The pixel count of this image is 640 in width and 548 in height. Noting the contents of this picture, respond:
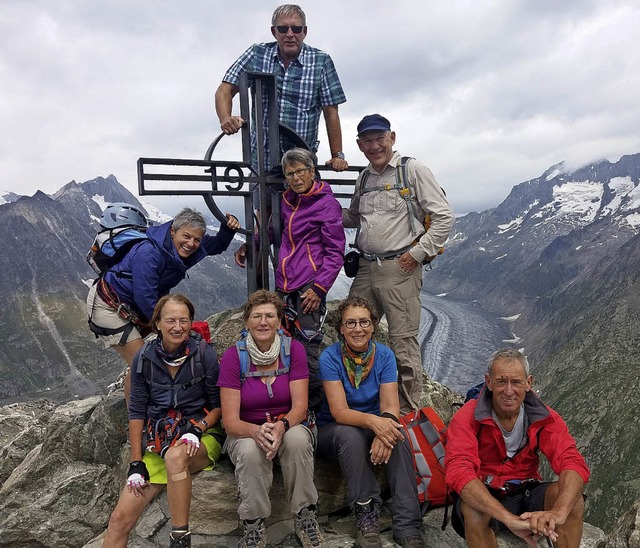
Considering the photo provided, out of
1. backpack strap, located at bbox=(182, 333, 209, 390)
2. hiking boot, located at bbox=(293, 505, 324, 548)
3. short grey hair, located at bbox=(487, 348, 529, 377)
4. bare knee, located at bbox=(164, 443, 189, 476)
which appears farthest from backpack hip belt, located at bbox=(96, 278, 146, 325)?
short grey hair, located at bbox=(487, 348, 529, 377)

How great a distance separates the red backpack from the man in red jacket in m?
0.70

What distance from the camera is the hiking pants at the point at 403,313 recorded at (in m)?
7.85

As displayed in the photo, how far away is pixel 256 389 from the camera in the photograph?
21.5ft

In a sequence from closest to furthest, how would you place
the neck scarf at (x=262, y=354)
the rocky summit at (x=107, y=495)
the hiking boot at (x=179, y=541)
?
the hiking boot at (x=179, y=541), the neck scarf at (x=262, y=354), the rocky summit at (x=107, y=495)

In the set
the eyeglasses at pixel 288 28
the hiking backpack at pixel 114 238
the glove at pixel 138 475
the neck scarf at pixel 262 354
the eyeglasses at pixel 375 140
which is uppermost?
the eyeglasses at pixel 288 28

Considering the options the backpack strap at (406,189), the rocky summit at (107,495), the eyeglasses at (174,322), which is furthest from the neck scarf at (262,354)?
the backpack strap at (406,189)

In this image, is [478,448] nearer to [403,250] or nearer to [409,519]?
[409,519]

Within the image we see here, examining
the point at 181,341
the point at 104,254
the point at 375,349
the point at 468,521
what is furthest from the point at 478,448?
the point at 104,254

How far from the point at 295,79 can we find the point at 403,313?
14.5ft

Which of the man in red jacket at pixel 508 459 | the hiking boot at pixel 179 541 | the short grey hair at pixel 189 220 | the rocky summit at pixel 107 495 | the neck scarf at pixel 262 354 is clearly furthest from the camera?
the short grey hair at pixel 189 220

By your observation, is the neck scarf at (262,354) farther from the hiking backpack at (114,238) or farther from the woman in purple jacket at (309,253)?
the hiking backpack at (114,238)

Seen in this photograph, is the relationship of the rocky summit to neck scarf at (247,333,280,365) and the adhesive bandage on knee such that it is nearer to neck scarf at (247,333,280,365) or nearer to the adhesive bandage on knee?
the adhesive bandage on knee

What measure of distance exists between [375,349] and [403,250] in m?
1.73

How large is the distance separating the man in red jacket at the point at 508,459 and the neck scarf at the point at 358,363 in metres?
1.26
